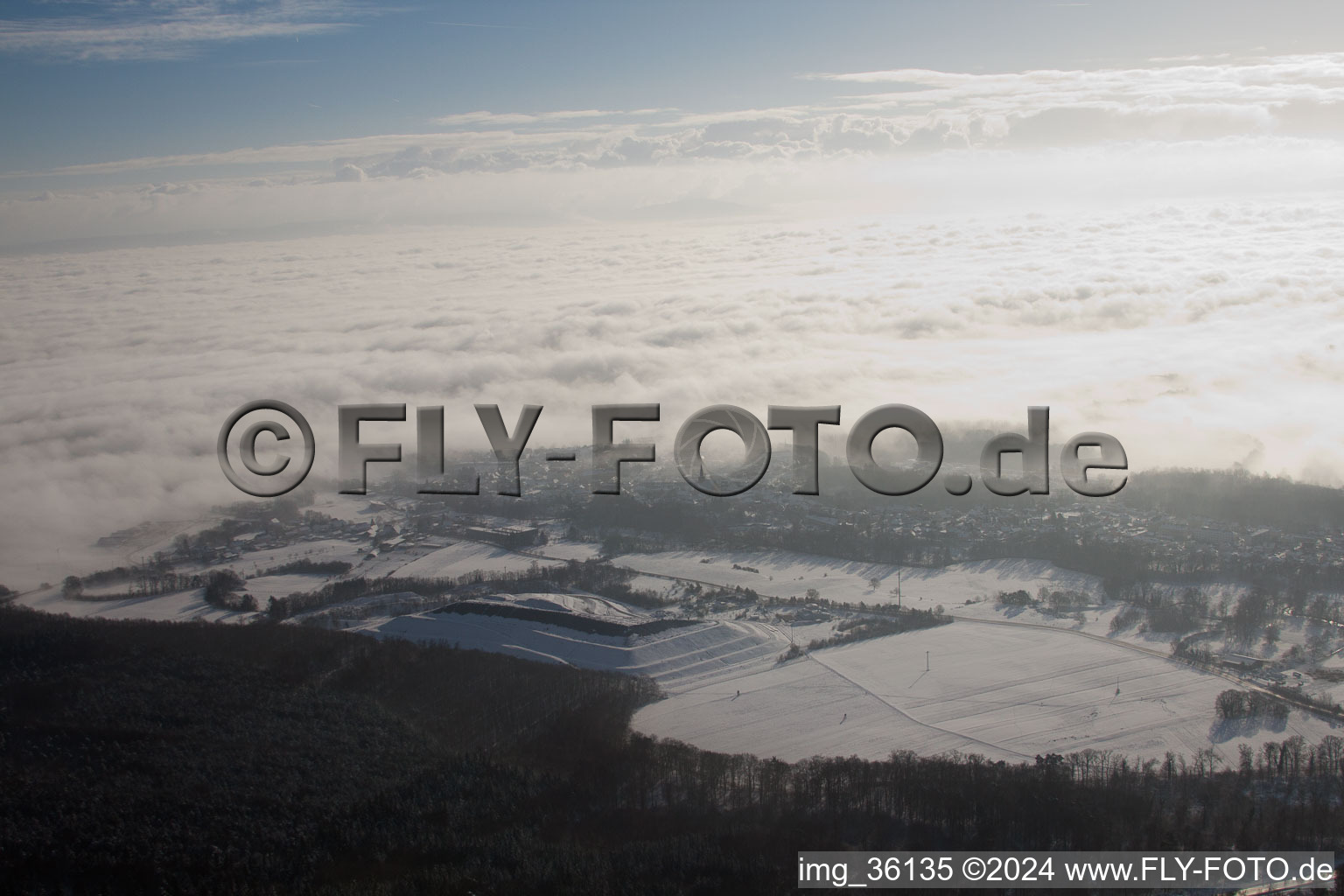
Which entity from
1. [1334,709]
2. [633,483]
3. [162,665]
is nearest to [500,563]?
[633,483]

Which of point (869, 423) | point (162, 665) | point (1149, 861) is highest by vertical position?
point (869, 423)

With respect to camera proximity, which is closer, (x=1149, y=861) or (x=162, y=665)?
(x=1149, y=861)

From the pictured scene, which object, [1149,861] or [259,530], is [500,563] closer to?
[259,530]

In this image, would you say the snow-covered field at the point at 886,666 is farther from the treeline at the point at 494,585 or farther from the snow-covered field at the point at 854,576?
the treeline at the point at 494,585

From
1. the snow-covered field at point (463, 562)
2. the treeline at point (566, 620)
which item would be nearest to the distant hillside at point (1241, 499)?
the treeline at point (566, 620)

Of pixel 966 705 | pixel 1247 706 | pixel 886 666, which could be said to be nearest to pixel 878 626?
pixel 886 666

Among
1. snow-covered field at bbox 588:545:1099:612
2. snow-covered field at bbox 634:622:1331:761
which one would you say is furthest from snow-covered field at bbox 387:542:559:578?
snow-covered field at bbox 634:622:1331:761

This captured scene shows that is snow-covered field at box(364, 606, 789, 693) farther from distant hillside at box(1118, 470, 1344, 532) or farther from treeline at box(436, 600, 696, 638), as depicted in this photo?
distant hillside at box(1118, 470, 1344, 532)

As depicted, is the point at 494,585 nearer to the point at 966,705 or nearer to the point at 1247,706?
the point at 966,705
